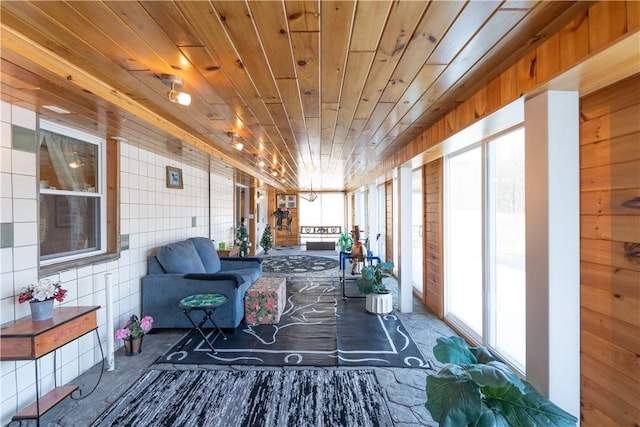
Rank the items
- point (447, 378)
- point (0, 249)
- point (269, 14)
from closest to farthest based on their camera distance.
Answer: point (269, 14) < point (447, 378) < point (0, 249)

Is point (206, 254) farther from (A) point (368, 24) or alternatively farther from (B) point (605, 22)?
(B) point (605, 22)

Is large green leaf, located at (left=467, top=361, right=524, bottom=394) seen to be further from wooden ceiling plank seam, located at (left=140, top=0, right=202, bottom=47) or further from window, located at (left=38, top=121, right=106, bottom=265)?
window, located at (left=38, top=121, right=106, bottom=265)

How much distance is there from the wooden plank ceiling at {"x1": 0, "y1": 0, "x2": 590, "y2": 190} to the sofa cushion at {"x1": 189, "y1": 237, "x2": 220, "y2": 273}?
1.98m

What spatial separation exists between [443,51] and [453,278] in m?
2.78

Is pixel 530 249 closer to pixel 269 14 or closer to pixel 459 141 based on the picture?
pixel 459 141

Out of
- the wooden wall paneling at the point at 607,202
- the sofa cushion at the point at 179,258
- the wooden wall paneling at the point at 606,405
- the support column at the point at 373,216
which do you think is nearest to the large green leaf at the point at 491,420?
the wooden wall paneling at the point at 606,405

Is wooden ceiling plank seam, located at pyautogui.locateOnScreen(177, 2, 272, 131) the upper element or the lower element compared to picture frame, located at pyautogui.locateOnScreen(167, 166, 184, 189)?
upper

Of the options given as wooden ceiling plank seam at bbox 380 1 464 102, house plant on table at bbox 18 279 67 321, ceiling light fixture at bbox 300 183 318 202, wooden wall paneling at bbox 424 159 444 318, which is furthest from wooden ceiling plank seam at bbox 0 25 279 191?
ceiling light fixture at bbox 300 183 318 202

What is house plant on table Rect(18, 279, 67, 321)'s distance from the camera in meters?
1.88

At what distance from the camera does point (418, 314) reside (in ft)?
12.4

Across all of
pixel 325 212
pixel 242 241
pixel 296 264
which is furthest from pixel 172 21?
pixel 325 212

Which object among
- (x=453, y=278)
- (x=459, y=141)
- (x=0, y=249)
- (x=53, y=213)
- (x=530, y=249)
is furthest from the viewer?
(x=453, y=278)

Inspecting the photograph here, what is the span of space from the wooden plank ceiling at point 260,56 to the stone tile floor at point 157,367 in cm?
218

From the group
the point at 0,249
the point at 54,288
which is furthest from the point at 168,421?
the point at 0,249
